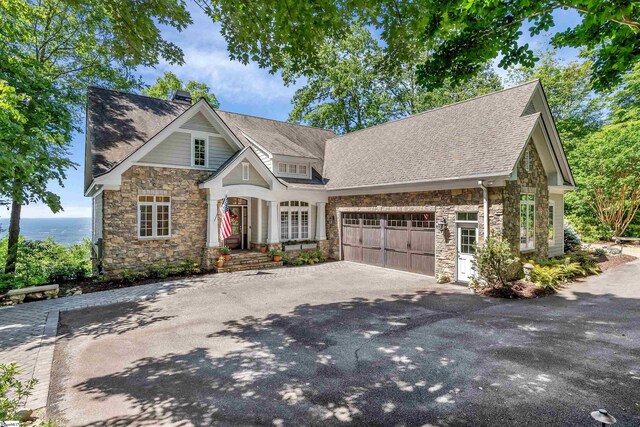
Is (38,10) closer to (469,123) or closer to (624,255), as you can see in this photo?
(469,123)

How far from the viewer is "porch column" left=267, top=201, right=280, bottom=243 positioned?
15.1m

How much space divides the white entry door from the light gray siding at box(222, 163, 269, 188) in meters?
8.73

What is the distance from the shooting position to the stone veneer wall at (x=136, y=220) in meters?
11.7

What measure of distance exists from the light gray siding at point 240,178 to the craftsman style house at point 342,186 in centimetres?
5

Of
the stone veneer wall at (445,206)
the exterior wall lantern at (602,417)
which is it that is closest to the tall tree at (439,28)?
the exterior wall lantern at (602,417)

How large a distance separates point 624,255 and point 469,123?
10.6 meters

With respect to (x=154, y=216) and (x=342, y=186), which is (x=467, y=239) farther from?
(x=154, y=216)

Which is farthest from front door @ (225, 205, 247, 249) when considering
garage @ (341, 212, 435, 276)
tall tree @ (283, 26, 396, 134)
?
tall tree @ (283, 26, 396, 134)

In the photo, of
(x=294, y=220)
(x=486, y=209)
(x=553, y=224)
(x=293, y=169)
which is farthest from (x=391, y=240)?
(x=553, y=224)

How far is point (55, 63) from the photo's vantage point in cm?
1678

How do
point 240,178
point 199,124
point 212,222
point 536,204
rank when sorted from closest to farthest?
point 536,204 < point 212,222 < point 199,124 < point 240,178

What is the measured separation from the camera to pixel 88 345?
6.36 m

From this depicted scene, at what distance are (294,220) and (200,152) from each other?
557cm

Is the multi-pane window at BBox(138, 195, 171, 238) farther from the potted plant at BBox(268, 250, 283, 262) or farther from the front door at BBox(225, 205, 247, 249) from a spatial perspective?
the potted plant at BBox(268, 250, 283, 262)
